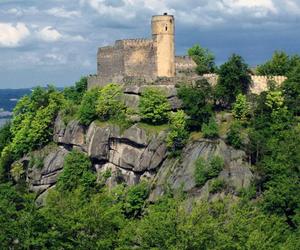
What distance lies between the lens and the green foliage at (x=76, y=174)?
9525 centimetres

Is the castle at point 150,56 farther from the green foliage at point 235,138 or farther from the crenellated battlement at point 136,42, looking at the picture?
the green foliage at point 235,138

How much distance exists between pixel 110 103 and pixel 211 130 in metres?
13.3

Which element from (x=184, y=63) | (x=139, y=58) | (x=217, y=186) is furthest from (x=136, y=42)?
(x=217, y=186)

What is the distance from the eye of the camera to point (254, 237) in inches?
2537

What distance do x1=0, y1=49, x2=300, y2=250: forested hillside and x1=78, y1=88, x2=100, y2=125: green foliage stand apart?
0.43 feet

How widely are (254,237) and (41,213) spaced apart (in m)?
17.3

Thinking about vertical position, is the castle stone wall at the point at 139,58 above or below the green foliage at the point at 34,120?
above

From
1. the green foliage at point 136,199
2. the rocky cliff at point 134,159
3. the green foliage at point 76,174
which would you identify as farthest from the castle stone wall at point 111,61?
the green foliage at point 136,199

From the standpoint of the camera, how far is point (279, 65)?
10400 centimetres

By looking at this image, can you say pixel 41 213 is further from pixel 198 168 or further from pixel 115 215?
pixel 198 168

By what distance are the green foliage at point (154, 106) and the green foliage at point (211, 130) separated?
5288mm

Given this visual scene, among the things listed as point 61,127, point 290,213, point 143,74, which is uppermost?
point 143,74

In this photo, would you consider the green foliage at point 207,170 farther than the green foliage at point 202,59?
No

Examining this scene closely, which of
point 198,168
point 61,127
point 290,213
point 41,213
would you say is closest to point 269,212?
point 290,213
